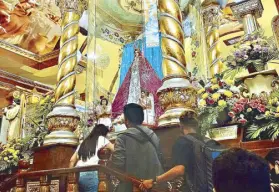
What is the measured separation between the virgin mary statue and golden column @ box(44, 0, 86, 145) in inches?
50.3

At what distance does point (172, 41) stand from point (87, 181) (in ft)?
6.43

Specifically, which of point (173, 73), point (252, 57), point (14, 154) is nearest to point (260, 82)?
point (252, 57)

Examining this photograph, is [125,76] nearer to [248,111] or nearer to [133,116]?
[248,111]

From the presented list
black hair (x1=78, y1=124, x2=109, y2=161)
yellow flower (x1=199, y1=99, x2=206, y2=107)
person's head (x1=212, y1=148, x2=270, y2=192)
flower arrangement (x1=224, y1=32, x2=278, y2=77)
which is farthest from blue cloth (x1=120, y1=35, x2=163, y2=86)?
person's head (x1=212, y1=148, x2=270, y2=192)

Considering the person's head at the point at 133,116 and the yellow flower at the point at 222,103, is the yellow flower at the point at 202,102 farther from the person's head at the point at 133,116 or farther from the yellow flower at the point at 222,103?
the person's head at the point at 133,116

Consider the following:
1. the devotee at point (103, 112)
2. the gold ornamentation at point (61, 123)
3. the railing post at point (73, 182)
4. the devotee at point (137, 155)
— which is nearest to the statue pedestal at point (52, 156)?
the gold ornamentation at point (61, 123)

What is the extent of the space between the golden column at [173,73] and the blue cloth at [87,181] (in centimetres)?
101

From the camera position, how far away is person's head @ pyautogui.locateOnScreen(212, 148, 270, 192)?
1.06 m

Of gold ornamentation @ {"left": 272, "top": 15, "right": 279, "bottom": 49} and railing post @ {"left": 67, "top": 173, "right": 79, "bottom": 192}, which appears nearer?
railing post @ {"left": 67, "top": 173, "right": 79, "bottom": 192}

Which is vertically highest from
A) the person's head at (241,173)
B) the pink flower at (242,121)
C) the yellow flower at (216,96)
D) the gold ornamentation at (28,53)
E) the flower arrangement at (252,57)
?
the gold ornamentation at (28,53)

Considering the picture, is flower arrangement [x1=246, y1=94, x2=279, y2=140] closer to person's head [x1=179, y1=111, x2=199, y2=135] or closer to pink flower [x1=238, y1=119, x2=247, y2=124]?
pink flower [x1=238, y1=119, x2=247, y2=124]

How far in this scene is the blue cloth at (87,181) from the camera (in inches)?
108

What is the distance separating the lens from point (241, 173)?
42.1 inches

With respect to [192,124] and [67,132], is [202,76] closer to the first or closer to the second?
[67,132]
